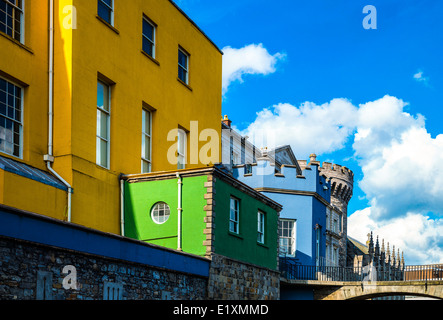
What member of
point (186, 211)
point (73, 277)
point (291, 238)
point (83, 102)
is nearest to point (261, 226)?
point (186, 211)

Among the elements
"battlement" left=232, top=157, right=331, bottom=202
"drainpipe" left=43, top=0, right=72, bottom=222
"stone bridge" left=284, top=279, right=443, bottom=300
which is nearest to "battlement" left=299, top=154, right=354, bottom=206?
"battlement" left=232, top=157, right=331, bottom=202

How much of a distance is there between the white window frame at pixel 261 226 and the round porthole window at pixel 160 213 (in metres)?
4.53

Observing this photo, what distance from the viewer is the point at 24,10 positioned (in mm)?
19031

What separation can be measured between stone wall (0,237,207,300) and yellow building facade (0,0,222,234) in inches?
125

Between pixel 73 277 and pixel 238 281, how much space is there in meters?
8.48

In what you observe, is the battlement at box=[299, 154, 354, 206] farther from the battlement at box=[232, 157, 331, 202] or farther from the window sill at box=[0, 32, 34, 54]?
the window sill at box=[0, 32, 34, 54]

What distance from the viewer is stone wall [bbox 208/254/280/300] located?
20.3 metres

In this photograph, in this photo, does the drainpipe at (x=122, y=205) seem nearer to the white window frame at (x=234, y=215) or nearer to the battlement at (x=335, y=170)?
the white window frame at (x=234, y=215)

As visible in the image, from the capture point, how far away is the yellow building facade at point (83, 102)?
714 inches

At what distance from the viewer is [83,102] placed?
1983cm

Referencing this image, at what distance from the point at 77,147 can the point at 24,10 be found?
13.7 ft

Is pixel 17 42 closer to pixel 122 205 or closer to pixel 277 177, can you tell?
pixel 122 205
